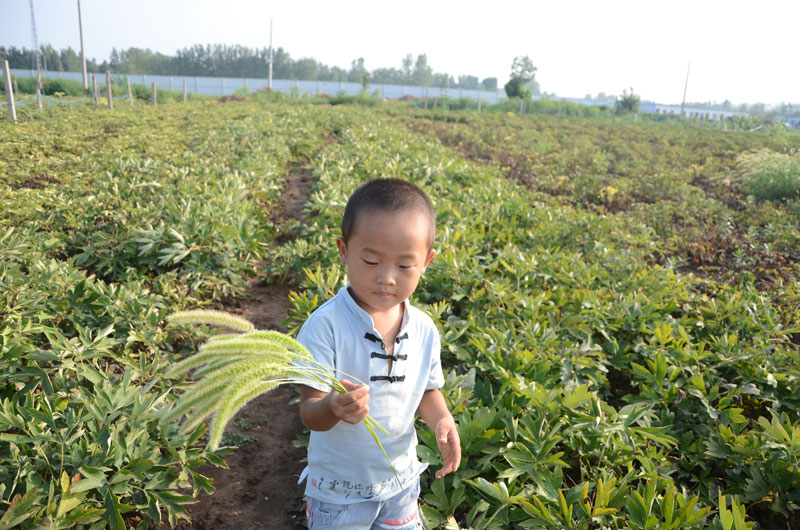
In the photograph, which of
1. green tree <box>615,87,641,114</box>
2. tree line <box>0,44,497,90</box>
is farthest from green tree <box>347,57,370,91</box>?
green tree <box>615,87,641,114</box>

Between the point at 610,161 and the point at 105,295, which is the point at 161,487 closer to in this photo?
the point at 105,295

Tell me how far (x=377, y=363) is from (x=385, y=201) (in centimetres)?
52

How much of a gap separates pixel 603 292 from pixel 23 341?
12.4 ft

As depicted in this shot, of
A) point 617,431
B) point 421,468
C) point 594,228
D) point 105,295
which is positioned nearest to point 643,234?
point 594,228

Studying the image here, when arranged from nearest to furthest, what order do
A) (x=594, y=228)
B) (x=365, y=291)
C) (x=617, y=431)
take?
(x=365, y=291)
(x=617, y=431)
(x=594, y=228)

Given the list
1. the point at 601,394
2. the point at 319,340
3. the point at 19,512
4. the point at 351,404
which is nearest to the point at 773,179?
the point at 601,394

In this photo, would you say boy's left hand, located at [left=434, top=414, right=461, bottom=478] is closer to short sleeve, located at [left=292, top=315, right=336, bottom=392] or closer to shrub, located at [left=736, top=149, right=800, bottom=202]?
short sleeve, located at [left=292, top=315, right=336, bottom=392]

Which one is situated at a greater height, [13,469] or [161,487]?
[13,469]

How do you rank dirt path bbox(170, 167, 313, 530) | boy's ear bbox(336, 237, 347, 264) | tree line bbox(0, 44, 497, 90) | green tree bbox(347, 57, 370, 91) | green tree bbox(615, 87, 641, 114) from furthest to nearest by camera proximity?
green tree bbox(347, 57, 370, 91) → tree line bbox(0, 44, 497, 90) → green tree bbox(615, 87, 641, 114) → dirt path bbox(170, 167, 313, 530) → boy's ear bbox(336, 237, 347, 264)

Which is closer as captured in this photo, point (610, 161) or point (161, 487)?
point (161, 487)

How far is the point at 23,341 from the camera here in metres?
2.43

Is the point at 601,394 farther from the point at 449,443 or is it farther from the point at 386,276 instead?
the point at 386,276

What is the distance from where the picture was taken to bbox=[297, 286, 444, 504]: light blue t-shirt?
156 cm

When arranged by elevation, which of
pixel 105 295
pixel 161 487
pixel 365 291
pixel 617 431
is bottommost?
pixel 161 487
